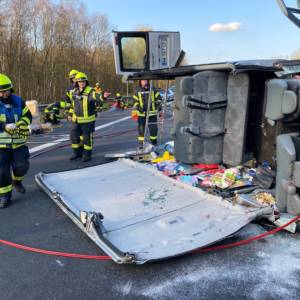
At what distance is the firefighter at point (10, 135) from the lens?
3965 millimetres

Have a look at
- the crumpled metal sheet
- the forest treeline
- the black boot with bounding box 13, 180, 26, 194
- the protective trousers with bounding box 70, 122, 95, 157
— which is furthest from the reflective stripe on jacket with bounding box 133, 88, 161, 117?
the forest treeline

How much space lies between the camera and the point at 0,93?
12.9ft

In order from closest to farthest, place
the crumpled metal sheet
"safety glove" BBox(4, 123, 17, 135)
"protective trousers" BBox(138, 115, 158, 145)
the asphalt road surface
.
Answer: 1. the asphalt road surface
2. the crumpled metal sheet
3. "safety glove" BBox(4, 123, 17, 135)
4. "protective trousers" BBox(138, 115, 158, 145)

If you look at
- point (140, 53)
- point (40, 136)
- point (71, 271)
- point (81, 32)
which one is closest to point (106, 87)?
point (81, 32)

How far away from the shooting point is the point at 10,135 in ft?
13.1

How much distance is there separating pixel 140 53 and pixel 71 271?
152 inches

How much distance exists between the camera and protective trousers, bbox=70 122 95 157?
6.42 meters

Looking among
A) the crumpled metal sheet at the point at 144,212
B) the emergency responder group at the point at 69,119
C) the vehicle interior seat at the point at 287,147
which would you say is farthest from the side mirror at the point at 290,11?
the emergency responder group at the point at 69,119

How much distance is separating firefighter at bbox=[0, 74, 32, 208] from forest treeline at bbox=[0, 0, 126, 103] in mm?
15801

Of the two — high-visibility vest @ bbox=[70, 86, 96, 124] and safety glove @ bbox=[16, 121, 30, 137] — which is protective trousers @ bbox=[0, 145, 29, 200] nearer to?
safety glove @ bbox=[16, 121, 30, 137]

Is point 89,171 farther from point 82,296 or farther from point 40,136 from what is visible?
point 40,136

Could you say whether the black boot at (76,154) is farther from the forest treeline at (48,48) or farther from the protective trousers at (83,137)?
the forest treeline at (48,48)

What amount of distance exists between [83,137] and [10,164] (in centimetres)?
234

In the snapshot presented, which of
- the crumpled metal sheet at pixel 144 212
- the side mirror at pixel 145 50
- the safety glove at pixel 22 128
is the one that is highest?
the side mirror at pixel 145 50
